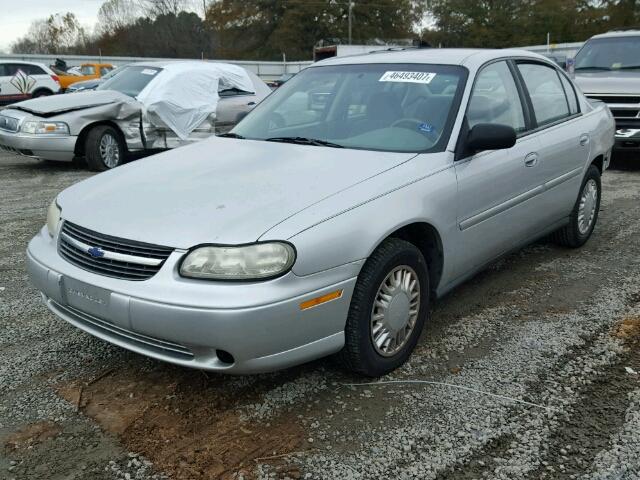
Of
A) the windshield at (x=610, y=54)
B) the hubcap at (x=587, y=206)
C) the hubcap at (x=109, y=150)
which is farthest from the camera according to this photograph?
the windshield at (x=610, y=54)

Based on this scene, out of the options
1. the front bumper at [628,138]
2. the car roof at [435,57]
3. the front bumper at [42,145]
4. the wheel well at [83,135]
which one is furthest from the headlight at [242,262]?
the front bumper at [628,138]

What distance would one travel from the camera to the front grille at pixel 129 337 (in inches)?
104

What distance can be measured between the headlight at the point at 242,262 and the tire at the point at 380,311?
445mm

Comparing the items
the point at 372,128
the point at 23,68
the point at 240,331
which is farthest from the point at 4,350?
the point at 23,68

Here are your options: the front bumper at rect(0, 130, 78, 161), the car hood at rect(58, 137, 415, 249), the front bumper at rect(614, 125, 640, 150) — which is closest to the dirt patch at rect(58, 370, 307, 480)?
the car hood at rect(58, 137, 415, 249)

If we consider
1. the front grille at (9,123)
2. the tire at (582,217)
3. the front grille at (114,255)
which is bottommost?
the tire at (582,217)

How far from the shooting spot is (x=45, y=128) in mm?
8461

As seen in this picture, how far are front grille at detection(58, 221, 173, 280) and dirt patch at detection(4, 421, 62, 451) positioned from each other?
2.25 ft

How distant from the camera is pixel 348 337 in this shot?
2840mm

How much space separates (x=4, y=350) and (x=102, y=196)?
3.46 feet

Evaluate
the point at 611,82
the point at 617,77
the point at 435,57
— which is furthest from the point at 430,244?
the point at 617,77

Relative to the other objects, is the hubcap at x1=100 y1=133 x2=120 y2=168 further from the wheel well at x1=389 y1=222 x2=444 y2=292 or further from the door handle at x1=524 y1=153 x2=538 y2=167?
the wheel well at x1=389 y1=222 x2=444 y2=292

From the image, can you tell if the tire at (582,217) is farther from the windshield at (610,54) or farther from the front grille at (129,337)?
the windshield at (610,54)

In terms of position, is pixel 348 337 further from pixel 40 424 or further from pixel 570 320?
pixel 570 320
